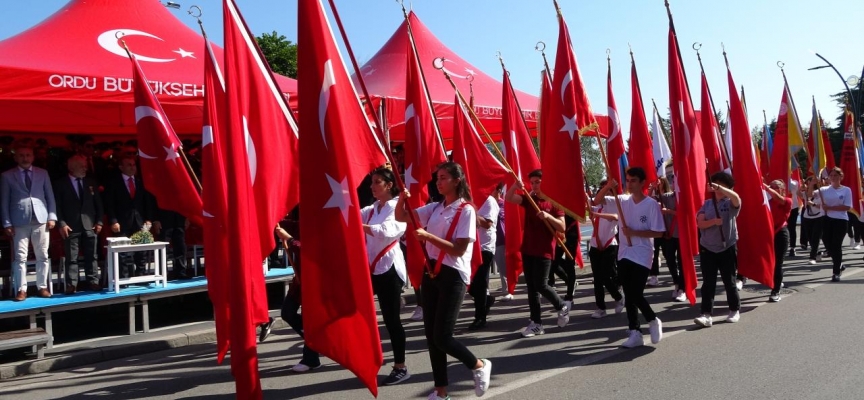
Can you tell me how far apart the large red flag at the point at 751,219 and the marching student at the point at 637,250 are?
2614mm

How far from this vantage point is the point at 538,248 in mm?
8047

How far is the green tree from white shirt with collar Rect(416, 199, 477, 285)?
26298 mm

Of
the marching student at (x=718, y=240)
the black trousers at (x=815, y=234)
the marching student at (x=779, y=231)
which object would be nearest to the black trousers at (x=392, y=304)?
the marching student at (x=718, y=240)

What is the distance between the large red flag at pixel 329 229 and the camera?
14.2ft

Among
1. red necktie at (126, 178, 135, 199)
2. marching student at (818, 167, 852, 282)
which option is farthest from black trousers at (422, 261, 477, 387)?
marching student at (818, 167, 852, 282)

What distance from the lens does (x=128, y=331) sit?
934 centimetres

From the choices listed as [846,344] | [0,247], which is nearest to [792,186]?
[846,344]

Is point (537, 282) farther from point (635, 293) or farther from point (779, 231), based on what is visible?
point (779, 231)

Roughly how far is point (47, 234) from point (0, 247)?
37.3 inches

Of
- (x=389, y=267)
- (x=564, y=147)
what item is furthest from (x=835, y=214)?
(x=389, y=267)

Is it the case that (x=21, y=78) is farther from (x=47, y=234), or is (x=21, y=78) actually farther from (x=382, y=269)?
(x=382, y=269)

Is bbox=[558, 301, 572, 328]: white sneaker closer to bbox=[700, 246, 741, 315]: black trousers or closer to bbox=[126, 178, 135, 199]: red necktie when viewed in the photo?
bbox=[700, 246, 741, 315]: black trousers

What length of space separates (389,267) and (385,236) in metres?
0.34

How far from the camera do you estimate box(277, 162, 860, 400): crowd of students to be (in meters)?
5.20
